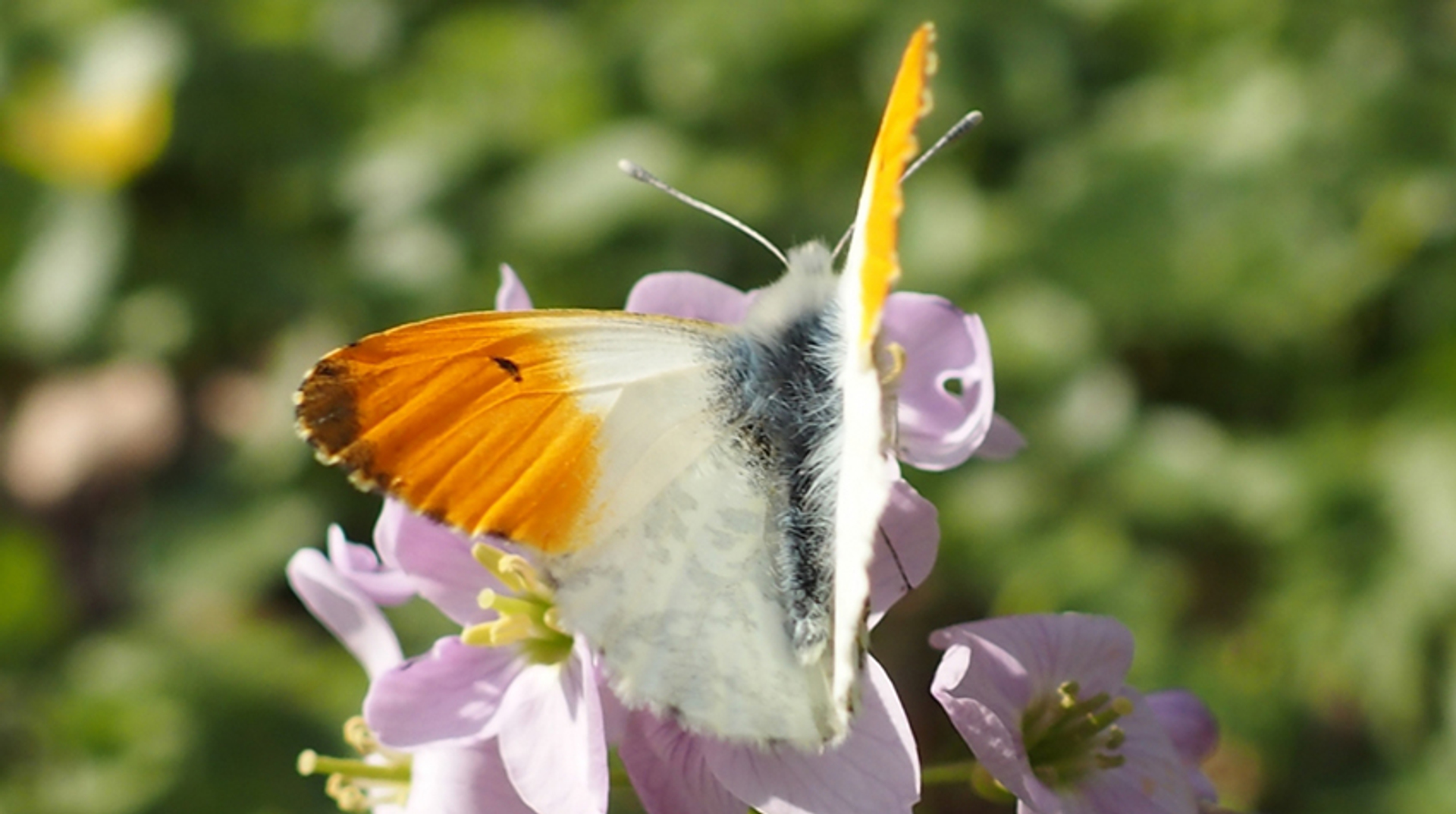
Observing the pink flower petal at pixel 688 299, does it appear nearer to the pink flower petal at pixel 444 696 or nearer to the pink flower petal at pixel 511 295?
the pink flower petal at pixel 511 295

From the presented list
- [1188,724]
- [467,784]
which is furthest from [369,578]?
[1188,724]

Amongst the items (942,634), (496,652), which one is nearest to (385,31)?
(496,652)

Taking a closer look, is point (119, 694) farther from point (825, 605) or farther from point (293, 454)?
point (825, 605)

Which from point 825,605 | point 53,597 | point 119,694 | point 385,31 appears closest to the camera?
point 825,605

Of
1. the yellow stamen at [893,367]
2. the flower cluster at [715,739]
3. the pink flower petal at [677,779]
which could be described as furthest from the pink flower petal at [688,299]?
the pink flower petal at [677,779]

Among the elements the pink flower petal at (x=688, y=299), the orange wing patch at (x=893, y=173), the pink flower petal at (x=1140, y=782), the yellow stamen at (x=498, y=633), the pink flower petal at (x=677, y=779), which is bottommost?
the pink flower petal at (x=1140, y=782)

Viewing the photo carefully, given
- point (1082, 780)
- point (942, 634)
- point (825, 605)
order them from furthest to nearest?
point (1082, 780), point (942, 634), point (825, 605)
